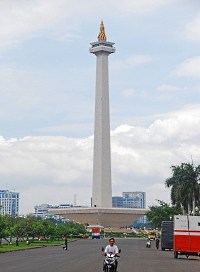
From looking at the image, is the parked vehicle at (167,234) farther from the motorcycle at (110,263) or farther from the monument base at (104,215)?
the monument base at (104,215)

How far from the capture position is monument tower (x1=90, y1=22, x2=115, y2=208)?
149 metres

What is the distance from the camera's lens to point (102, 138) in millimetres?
150125

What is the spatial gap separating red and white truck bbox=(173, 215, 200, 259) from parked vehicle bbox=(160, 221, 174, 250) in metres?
18.2

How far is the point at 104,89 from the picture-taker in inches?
5846

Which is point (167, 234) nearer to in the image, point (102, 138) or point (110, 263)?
point (110, 263)

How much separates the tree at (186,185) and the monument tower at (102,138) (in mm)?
56529

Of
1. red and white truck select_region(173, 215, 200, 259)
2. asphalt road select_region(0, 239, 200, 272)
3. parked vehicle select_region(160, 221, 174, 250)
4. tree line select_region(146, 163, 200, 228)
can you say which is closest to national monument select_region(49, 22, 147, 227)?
tree line select_region(146, 163, 200, 228)

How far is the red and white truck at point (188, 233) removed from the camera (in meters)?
44.5

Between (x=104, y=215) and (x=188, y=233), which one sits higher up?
(x=104, y=215)

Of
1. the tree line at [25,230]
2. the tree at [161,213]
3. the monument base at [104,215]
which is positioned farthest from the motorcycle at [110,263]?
the monument base at [104,215]

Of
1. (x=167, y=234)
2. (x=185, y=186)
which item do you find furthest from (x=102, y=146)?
(x=167, y=234)

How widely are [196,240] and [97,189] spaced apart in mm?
109023

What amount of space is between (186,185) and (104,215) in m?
68.4

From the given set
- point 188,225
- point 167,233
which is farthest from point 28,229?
point 188,225
